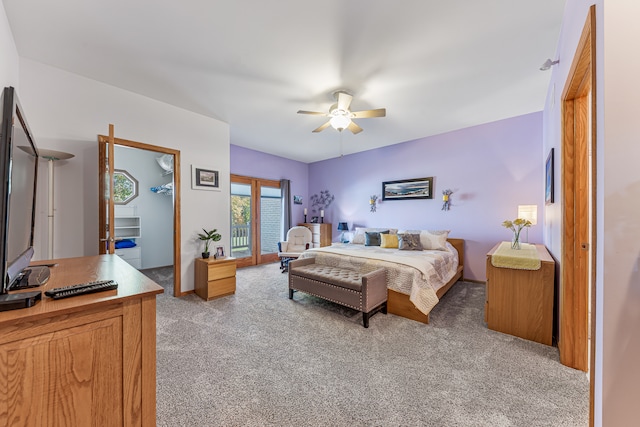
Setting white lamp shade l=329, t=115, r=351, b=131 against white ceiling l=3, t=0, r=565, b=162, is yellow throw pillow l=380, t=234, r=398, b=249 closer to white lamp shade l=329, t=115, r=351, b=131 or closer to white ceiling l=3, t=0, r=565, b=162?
white ceiling l=3, t=0, r=565, b=162

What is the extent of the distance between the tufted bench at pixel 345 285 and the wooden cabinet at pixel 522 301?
42.5 inches

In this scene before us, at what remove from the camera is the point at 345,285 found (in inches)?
109

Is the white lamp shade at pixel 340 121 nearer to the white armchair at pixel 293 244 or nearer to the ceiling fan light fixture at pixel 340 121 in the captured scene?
the ceiling fan light fixture at pixel 340 121

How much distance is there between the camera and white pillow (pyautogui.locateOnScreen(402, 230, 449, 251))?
13.1ft

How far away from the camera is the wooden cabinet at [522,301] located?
2188mm

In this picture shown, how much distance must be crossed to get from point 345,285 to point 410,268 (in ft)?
2.57

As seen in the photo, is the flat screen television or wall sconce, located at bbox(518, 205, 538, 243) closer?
the flat screen television

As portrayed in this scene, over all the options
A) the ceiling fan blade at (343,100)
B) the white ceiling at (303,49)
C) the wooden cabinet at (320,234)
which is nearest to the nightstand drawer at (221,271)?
the white ceiling at (303,49)

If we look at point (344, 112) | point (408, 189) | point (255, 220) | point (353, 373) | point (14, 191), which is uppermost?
point (344, 112)

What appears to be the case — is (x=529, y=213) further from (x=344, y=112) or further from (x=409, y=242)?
(x=344, y=112)

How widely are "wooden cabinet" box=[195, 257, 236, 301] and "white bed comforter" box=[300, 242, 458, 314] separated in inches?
45.6

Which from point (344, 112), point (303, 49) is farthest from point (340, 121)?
point (303, 49)

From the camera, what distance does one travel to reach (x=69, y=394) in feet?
2.87

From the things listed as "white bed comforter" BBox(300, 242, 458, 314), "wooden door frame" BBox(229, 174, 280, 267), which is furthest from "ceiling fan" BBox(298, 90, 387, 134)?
"wooden door frame" BBox(229, 174, 280, 267)
